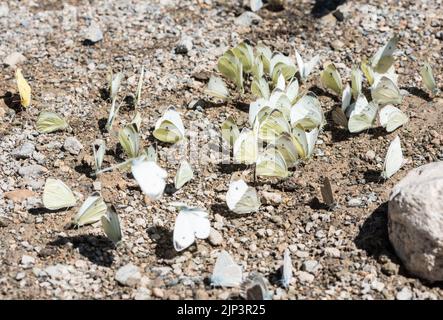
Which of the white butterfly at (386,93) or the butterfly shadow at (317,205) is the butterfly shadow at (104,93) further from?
the white butterfly at (386,93)

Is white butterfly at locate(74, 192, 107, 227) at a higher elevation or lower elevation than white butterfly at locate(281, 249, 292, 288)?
Result: higher

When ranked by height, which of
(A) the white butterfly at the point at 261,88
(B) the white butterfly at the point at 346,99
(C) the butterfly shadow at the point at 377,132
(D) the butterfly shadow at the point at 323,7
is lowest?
(C) the butterfly shadow at the point at 377,132

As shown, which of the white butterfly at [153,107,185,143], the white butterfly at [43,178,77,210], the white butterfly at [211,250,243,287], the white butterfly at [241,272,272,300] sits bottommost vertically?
the white butterfly at [241,272,272,300]

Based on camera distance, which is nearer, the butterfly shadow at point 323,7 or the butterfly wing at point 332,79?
the butterfly wing at point 332,79

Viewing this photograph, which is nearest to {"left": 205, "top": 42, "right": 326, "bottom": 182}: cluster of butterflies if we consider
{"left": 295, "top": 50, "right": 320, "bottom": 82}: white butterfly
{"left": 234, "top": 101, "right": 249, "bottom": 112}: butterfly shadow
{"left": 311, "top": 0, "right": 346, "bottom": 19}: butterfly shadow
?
{"left": 295, "top": 50, "right": 320, "bottom": 82}: white butterfly

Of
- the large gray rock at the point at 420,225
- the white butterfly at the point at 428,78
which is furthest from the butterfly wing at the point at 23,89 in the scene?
the white butterfly at the point at 428,78

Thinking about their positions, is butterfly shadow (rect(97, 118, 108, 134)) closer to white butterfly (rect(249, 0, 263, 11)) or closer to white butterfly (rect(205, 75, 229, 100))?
white butterfly (rect(205, 75, 229, 100))

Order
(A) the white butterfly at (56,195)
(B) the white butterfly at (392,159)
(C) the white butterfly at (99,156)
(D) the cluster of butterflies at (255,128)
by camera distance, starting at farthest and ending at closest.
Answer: (C) the white butterfly at (99,156) → (B) the white butterfly at (392,159) → (A) the white butterfly at (56,195) → (D) the cluster of butterflies at (255,128)
